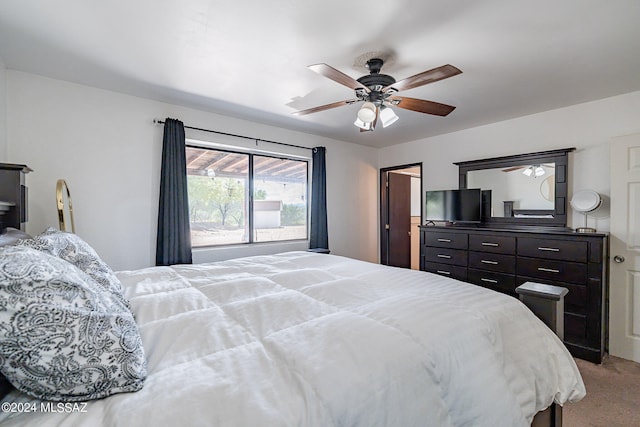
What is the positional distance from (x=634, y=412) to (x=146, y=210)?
440 cm

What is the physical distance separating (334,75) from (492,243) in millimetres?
2693

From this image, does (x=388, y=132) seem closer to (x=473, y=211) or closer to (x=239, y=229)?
(x=473, y=211)

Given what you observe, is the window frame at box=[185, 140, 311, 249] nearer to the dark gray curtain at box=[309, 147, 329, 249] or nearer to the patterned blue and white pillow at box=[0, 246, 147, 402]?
the dark gray curtain at box=[309, 147, 329, 249]

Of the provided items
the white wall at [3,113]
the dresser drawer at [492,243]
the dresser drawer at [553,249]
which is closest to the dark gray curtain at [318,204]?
the dresser drawer at [492,243]

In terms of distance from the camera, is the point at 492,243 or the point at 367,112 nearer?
the point at 367,112

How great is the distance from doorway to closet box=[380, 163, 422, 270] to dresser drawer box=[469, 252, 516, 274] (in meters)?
1.70

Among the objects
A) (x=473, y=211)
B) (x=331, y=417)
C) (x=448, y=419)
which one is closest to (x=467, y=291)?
(x=448, y=419)

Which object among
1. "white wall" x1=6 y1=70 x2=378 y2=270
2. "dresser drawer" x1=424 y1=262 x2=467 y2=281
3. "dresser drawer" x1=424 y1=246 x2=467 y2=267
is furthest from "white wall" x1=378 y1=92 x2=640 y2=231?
"white wall" x1=6 y1=70 x2=378 y2=270

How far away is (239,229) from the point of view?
12.6 feet

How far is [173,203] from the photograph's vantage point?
3082 millimetres

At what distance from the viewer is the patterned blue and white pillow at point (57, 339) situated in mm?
667

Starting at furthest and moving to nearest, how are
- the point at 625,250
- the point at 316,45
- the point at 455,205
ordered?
the point at 455,205 → the point at 625,250 → the point at 316,45

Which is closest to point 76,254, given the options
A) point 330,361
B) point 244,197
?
point 330,361

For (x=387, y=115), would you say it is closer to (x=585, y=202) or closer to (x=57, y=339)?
(x=57, y=339)
